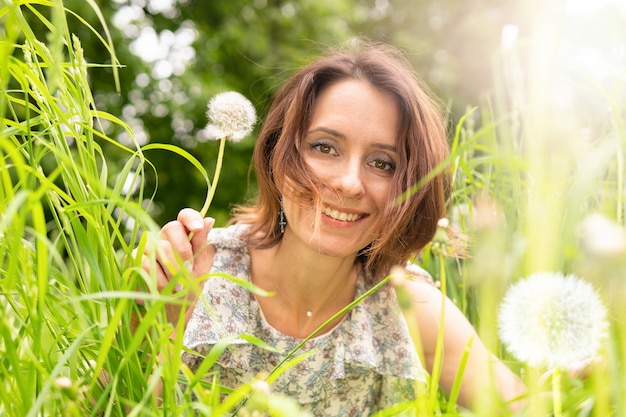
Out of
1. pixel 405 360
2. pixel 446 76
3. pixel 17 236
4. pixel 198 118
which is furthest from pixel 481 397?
pixel 446 76

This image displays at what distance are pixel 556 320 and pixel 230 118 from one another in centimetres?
73

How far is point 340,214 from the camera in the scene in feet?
4.72

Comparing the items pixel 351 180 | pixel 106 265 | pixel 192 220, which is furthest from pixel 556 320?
pixel 351 180

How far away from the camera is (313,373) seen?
1.70 meters

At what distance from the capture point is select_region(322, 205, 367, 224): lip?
4.72ft

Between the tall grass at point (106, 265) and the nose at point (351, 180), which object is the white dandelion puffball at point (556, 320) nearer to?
the tall grass at point (106, 265)

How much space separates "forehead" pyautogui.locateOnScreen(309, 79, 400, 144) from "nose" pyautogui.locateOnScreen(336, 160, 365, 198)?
69mm

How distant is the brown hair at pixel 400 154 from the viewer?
4.86ft

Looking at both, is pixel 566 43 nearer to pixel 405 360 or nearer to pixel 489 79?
pixel 405 360

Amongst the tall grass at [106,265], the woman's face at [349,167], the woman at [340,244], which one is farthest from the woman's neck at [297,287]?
the tall grass at [106,265]

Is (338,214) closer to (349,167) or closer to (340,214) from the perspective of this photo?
(340,214)

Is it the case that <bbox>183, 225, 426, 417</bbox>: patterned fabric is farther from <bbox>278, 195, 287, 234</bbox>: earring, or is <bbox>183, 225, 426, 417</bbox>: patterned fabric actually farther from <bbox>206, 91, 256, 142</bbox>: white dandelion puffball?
<bbox>206, 91, 256, 142</bbox>: white dandelion puffball

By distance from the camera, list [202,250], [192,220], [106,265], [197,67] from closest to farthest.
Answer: [106,265], [192,220], [202,250], [197,67]

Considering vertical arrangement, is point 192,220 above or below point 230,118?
below
